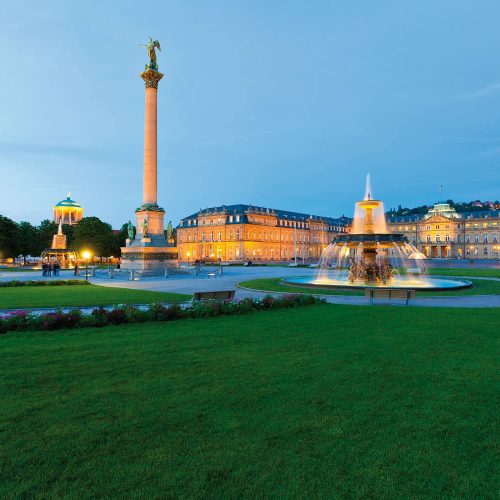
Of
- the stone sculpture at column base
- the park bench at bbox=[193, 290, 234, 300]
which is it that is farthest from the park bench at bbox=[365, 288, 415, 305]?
the stone sculpture at column base

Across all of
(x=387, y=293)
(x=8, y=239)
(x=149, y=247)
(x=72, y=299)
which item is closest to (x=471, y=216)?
(x=149, y=247)

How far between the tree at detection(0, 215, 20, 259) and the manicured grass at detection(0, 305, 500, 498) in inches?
2855

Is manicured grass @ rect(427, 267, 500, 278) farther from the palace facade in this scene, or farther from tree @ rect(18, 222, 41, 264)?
the palace facade

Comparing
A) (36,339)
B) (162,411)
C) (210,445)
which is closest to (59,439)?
(162,411)

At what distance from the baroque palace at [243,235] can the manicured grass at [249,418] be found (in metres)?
105

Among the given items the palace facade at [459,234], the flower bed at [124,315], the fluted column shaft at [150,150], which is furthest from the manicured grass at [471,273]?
the palace facade at [459,234]

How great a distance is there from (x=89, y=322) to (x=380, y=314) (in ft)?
33.5

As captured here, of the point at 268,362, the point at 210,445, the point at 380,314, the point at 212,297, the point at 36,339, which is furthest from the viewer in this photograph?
the point at 212,297

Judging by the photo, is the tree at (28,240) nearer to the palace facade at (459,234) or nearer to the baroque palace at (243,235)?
the baroque palace at (243,235)

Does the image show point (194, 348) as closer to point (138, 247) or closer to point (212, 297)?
point (212, 297)

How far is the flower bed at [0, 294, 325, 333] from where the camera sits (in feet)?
41.9

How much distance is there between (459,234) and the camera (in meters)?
139

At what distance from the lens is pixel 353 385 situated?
7305 millimetres

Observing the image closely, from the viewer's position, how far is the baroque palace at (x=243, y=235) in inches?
4776
